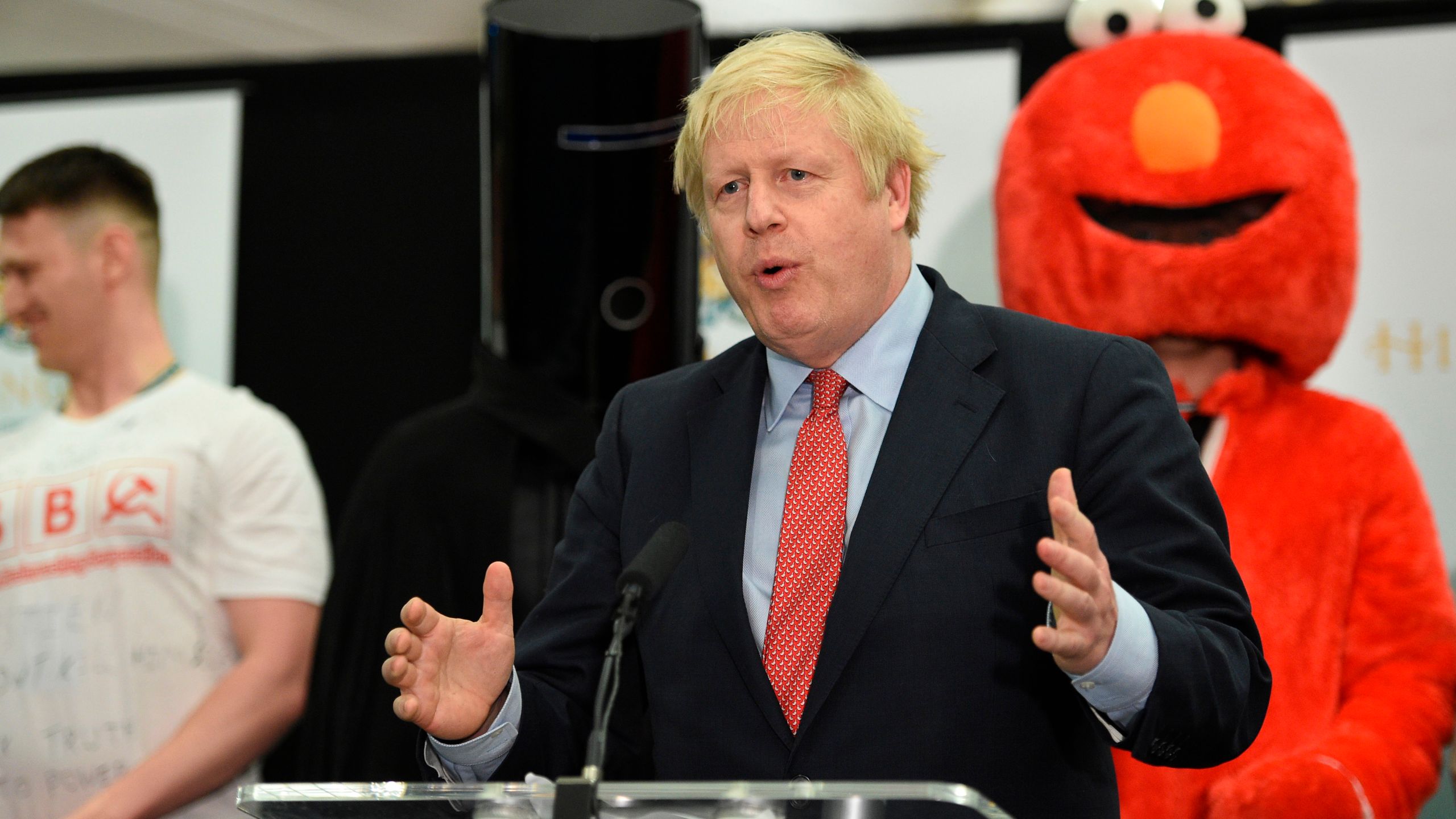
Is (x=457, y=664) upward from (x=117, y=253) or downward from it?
downward

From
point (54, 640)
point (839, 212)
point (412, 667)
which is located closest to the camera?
point (412, 667)

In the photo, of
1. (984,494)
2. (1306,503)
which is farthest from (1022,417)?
(1306,503)

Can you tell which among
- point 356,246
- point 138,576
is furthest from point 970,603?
point 356,246

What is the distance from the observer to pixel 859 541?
1442 mm

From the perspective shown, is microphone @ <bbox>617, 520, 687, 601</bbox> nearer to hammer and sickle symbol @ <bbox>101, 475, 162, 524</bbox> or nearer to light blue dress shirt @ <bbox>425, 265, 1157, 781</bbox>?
light blue dress shirt @ <bbox>425, 265, 1157, 781</bbox>

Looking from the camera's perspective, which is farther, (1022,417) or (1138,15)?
(1138,15)

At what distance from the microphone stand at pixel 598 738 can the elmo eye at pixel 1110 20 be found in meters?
1.71

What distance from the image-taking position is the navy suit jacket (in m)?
1.39

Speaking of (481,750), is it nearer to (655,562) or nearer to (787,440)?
(655,562)

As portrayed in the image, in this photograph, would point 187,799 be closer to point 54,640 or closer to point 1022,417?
point 54,640

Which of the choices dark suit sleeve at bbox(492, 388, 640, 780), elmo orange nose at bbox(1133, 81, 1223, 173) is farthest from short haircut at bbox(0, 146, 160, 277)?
elmo orange nose at bbox(1133, 81, 1223, 173)

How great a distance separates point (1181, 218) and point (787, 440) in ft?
3.42

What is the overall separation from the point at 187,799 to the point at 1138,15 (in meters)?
2.18

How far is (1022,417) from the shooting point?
4.92ft
